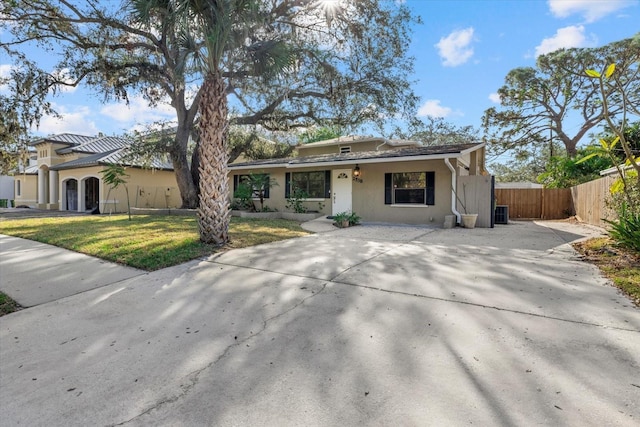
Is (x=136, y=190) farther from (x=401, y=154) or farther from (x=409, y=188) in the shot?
(x=409, y=188)

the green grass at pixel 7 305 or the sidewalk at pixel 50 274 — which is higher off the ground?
the sidewalk at pixel 50 274

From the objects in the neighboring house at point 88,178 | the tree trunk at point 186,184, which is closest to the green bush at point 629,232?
the tree trunk at point 186,184

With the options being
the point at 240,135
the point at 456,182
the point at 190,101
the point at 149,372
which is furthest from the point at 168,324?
the point at 240,135

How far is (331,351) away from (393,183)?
10.7m

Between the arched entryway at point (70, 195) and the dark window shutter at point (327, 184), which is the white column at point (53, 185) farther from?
the dark window shutter at point (327, 184)

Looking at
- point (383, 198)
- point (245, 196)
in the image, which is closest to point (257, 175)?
point (245, 196)

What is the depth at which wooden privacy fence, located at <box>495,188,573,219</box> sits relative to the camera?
16938 mm

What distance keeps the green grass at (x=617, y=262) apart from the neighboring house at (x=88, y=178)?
19495 millimetres

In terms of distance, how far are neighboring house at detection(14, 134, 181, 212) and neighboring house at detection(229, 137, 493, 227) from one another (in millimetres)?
7399

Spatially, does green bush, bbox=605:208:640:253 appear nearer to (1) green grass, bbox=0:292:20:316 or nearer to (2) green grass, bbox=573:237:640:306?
(2) green grass, bbox=573:237:640:306

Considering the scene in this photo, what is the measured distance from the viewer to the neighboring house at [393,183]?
11.2 meters

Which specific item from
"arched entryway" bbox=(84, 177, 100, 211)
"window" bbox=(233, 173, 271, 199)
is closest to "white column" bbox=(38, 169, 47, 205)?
"arched entryway" bbox=(84, 177, 100, 211)

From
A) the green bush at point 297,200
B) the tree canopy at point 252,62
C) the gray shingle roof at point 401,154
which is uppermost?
the tree canopy at point 252,62

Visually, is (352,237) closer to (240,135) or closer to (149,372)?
(149,372)
